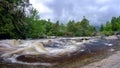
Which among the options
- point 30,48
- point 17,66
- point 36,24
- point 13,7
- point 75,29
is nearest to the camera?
point 17,66

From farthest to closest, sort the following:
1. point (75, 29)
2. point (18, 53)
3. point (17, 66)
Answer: point (75, 29), point (18, 53), point (17, 66)

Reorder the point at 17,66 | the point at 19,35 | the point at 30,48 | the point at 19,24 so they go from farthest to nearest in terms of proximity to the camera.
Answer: the point at 19,35 < the point at 19,24 < the point at 30,48 < the point at 17,66

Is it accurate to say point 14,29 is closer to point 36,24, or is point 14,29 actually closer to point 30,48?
point 36,24

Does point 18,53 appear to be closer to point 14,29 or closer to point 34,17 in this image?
point 14,29

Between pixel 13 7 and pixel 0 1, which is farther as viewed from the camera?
pixel 13 7

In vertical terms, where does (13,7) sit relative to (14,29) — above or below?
above

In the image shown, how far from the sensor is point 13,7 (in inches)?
2074

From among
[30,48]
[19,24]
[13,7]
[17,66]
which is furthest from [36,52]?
[19,24]

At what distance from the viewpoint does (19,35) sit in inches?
2598

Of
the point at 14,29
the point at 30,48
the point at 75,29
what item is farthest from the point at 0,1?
the point at 75,29

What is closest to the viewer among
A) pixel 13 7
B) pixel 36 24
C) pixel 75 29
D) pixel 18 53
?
pixel 18 53

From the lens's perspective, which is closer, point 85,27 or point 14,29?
point 14,29

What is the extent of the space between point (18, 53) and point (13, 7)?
23244mm

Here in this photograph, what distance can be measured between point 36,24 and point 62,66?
185ft
